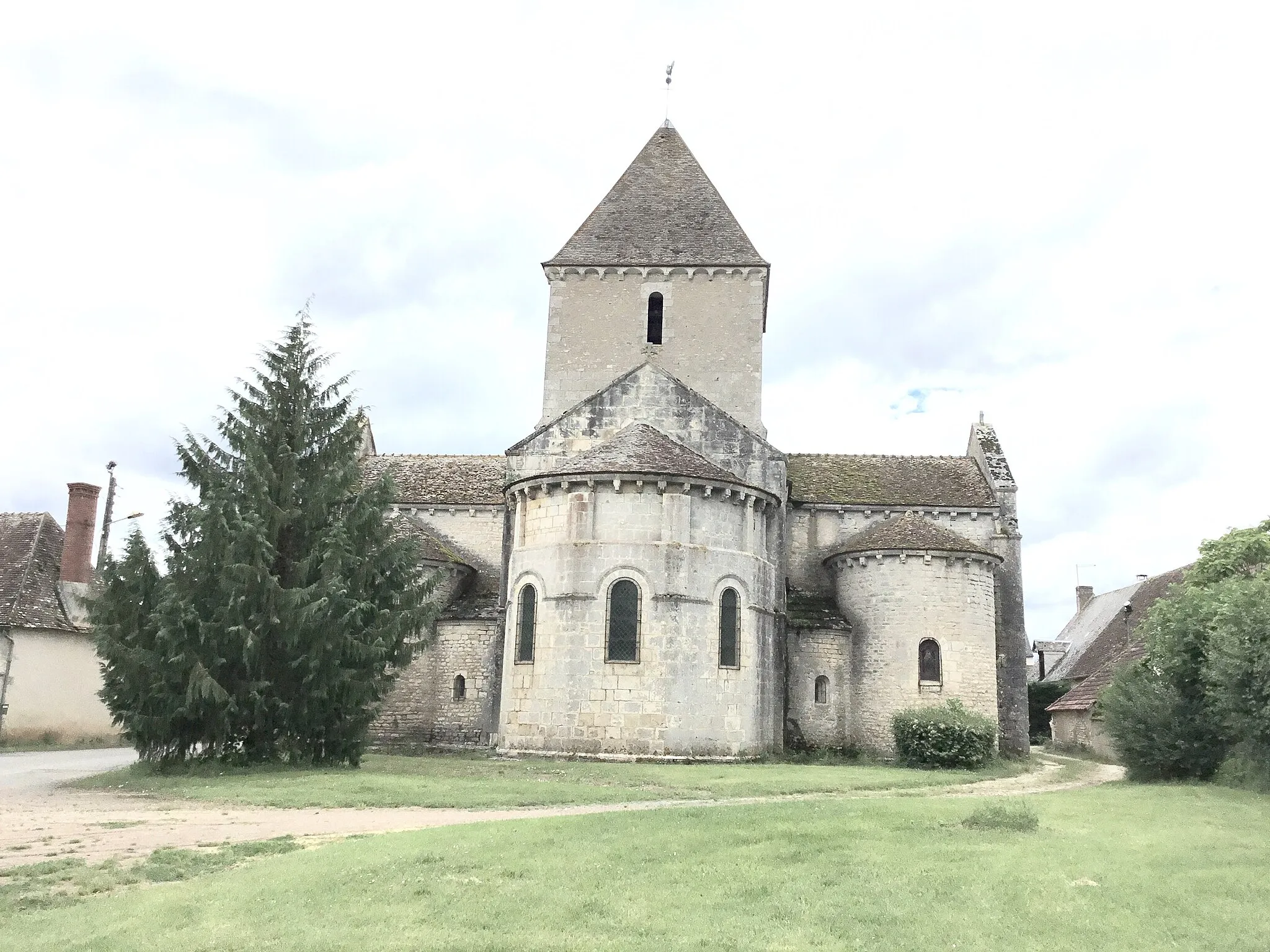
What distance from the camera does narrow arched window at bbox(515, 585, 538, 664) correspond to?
83.5 feet

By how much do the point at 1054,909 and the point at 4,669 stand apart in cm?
3219

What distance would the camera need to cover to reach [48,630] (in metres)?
32.0

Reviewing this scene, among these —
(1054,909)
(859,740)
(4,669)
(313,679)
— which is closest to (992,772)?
(859,740)

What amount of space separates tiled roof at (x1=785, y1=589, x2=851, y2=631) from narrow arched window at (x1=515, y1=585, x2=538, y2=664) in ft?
25.1

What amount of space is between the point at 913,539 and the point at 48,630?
87.8ft

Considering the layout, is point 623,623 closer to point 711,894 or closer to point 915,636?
point 915,636

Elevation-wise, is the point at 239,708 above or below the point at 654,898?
above

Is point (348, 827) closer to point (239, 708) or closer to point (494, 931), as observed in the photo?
point (494, 931)

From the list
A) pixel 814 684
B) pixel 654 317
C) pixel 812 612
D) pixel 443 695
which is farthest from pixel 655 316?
pixel 443 695

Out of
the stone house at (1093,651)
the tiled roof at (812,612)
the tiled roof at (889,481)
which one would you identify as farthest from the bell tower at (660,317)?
the stone house at (1093,651)

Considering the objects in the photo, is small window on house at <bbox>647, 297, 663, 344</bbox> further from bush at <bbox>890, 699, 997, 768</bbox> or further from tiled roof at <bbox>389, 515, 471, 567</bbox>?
bush at <bbox>890, 699, 997, 768</bbox>

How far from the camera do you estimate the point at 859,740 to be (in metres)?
28.4

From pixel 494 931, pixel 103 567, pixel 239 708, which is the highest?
pixel 103 567

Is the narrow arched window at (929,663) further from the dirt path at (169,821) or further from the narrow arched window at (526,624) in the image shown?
the dirt path at (169,821)
